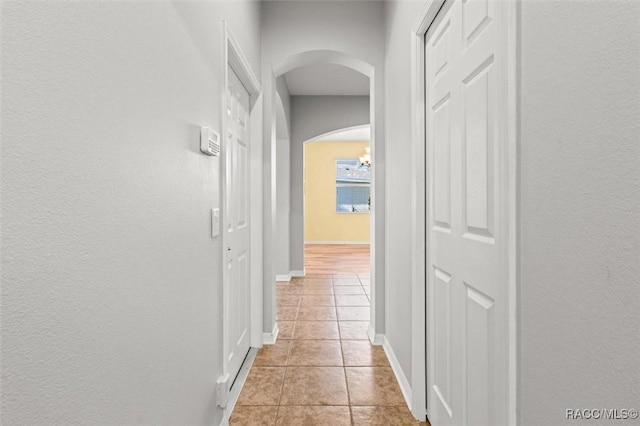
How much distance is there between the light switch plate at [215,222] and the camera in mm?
1668

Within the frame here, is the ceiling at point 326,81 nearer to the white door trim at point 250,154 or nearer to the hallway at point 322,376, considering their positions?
the white door trim at point 250,154

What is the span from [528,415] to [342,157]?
9.53 meters

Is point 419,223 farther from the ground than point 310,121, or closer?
closer

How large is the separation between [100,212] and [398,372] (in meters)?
2.08

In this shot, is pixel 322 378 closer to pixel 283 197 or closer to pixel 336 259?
pixel 283 197

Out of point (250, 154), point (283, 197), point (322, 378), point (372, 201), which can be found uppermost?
point (250, 154)

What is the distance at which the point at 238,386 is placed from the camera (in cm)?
226

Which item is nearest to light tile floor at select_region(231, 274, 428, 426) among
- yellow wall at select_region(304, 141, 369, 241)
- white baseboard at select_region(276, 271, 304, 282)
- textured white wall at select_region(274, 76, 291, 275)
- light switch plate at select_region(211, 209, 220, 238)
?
light switch plate at select_region(211, 209, 220, 238)

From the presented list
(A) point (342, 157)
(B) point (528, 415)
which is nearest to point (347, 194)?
(A) point (342, 157)

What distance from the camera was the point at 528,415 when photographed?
893 mm

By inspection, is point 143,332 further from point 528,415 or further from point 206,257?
point 528,415

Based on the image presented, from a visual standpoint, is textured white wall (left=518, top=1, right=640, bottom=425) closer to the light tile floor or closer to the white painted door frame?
the white painted door frame

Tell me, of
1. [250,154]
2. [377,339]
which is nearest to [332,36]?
[250,154]

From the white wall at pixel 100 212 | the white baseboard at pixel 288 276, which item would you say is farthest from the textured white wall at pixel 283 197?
the white wall at pixel 100 212
